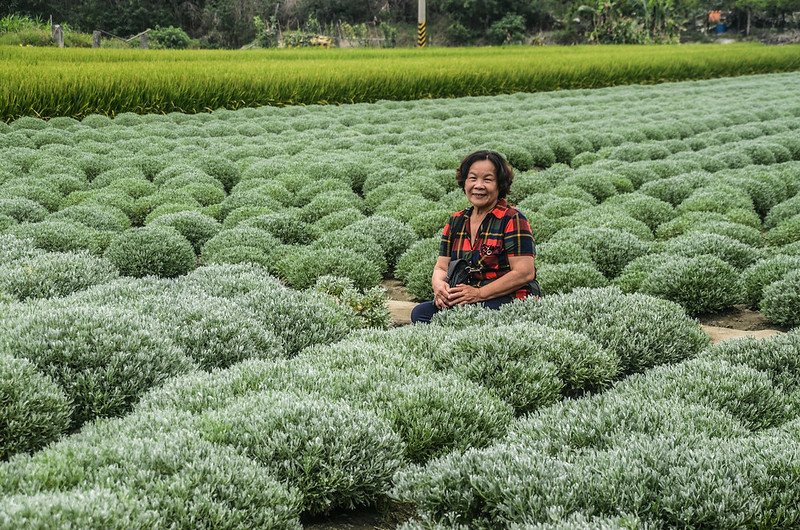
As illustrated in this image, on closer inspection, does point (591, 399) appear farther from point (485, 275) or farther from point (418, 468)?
point (485, 275)

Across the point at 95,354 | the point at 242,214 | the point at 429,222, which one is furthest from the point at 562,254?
the point at 95,354

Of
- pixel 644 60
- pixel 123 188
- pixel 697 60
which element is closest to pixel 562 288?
pixel 123 188

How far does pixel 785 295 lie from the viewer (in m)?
7.49

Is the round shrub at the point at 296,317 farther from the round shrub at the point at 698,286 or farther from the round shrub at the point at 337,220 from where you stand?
the round shrub at the point at 337,220

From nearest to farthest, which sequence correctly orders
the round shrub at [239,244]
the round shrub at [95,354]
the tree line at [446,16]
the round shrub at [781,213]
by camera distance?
1. the round shrub at [95,354]
2. the round shrub at [239,244]
3. the round shrub at [781,213]
4. the tree line at [446,16]

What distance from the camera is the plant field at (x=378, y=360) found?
379cm

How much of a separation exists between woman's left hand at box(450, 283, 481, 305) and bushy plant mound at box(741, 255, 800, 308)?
3.28 m

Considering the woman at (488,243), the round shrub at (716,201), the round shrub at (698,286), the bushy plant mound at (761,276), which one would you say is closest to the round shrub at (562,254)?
the round shrub at (698,286)

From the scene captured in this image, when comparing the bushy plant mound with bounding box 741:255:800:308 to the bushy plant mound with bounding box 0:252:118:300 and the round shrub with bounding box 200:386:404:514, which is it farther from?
the bushy plant mound with bounding box 0:252:118:300

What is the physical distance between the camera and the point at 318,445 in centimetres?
424

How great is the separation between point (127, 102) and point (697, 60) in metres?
29.7

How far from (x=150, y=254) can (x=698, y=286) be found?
6481 mm

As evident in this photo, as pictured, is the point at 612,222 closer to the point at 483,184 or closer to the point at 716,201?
the point at 716,201

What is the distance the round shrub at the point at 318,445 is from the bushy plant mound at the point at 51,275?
395cm
